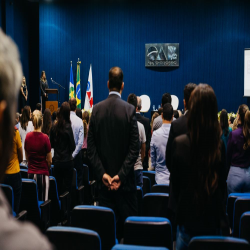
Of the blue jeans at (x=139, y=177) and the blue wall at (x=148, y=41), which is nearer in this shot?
the blue jeans at (x=139, y=177)

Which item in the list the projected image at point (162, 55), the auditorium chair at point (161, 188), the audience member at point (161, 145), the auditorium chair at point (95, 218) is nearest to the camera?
the auditorium chair at point (95, 218)

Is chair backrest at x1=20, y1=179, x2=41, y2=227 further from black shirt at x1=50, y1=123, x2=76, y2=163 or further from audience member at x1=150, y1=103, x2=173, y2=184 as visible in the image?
audience member at x1=150, y1=103, x2=173, y2=184

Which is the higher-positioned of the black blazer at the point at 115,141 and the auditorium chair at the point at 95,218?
the black blazer at the point at 115,141

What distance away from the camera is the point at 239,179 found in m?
3.81

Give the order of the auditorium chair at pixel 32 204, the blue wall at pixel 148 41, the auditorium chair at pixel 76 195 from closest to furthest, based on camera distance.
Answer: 1. the auditorium chair at pixel 32 204
2. the auditorium chair at pixel 76 195
3. the blue wall at pixel 148 41

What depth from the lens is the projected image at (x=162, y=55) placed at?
1379 cm

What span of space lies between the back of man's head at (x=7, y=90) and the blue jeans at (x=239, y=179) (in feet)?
12.0

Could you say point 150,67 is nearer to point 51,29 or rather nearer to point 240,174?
point 51,29

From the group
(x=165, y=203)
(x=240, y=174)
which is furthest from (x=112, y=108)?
(x=240, y=174)

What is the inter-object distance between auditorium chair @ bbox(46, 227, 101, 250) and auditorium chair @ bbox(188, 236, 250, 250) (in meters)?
0.49

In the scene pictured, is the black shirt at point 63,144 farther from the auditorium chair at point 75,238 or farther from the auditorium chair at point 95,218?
the auditorium chair at point 75,238

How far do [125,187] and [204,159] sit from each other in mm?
1004

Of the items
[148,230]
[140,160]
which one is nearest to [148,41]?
[140,160]

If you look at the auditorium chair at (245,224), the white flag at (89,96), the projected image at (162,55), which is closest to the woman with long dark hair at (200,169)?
the auditorium chair at (245,224)
